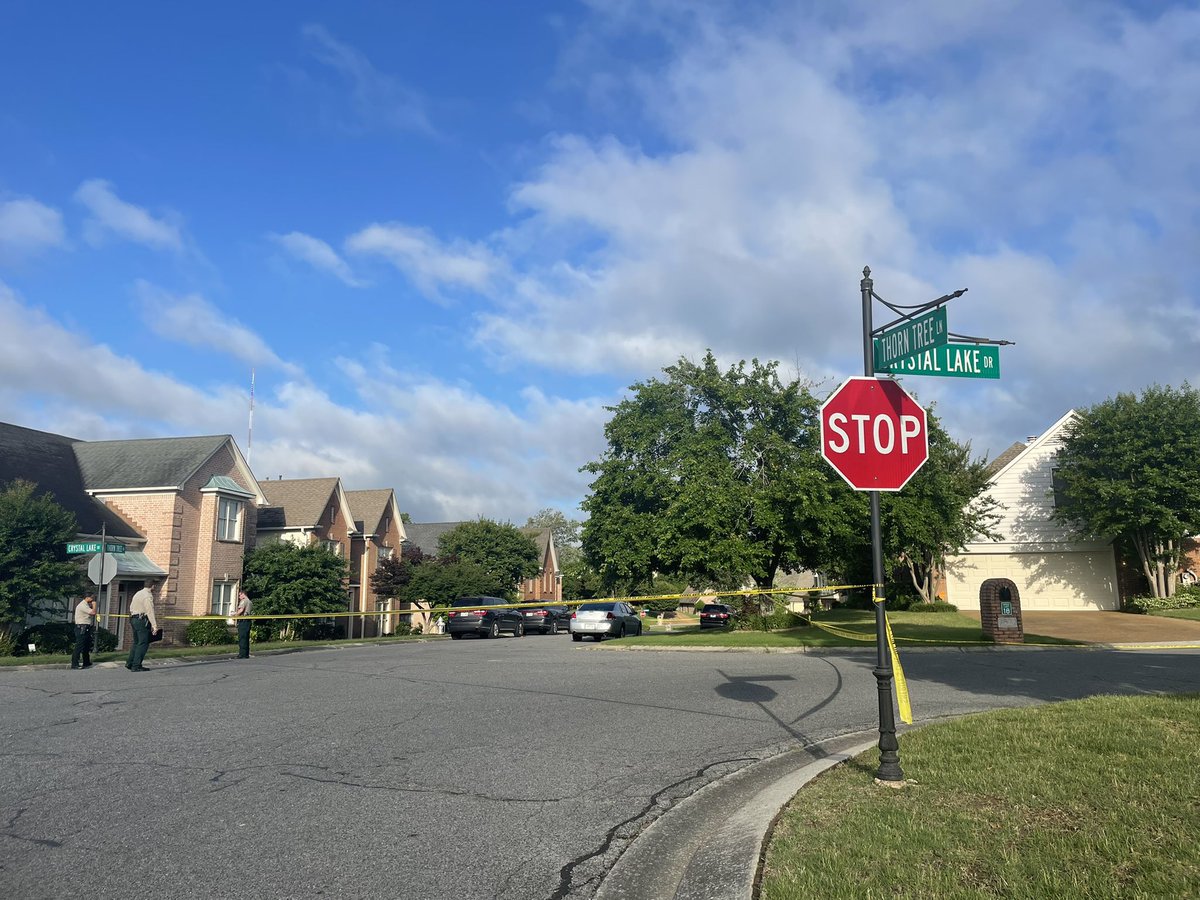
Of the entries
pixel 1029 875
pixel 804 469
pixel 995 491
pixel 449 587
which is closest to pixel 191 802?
pixel 1029 875

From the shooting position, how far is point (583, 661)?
723 inches

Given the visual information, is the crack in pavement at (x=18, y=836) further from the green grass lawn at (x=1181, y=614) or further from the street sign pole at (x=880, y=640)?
the green grass lawn at (x=1181, y=614)

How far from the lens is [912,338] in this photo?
739cm

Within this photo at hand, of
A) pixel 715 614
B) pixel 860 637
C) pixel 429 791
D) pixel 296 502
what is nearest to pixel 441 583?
pixel 296 502

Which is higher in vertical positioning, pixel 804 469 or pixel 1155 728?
pixel 804 469

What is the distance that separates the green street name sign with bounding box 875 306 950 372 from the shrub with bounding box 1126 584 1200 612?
Result: 96.5ft

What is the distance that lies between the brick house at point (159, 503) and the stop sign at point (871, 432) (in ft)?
101

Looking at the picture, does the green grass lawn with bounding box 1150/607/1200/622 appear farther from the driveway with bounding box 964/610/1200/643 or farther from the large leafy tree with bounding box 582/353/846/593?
the large leafy tree with bounding box 582/353/846/593

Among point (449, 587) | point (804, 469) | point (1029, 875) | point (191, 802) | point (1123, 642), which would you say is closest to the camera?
point (1029, 875)

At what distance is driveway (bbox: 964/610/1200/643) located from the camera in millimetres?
21781

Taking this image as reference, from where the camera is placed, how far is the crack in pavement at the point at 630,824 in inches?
187

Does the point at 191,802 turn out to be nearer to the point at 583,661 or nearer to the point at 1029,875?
the point at 1029,875

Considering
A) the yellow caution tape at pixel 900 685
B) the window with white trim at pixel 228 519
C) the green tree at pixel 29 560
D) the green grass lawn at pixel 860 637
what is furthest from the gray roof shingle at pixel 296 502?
the yellow caution tape at pixel 900 685

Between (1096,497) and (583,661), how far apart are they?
2342 centimetres
